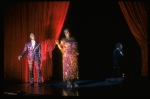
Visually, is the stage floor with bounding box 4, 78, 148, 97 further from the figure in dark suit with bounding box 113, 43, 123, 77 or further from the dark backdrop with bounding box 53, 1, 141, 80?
the dark backdrop with bounding box 53, 1, 141, 80

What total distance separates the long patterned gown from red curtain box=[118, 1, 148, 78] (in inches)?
103

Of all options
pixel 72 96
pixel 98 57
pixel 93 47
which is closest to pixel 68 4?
pixel 93 47

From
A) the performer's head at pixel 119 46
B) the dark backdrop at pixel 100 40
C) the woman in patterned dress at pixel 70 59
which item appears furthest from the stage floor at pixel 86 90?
the performer's head at pixel 119 46

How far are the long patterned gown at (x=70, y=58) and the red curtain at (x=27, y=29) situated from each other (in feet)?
4.74

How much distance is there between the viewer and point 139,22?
5.98m

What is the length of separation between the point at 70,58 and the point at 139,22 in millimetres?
3119

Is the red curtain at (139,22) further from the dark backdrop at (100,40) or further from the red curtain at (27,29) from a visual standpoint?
the red curtain at (27,29)

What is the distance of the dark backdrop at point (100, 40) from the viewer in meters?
6.20

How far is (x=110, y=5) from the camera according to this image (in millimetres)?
6289

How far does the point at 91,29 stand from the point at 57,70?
2.11 m

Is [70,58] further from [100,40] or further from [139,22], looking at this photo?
[139,22]

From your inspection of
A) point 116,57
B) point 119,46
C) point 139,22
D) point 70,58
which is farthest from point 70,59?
point 139,22

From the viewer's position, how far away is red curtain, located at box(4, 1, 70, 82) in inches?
241

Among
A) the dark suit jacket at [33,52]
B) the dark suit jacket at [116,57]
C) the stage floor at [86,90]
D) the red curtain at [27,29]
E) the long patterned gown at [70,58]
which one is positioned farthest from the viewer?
the red curtain at [27,29]
